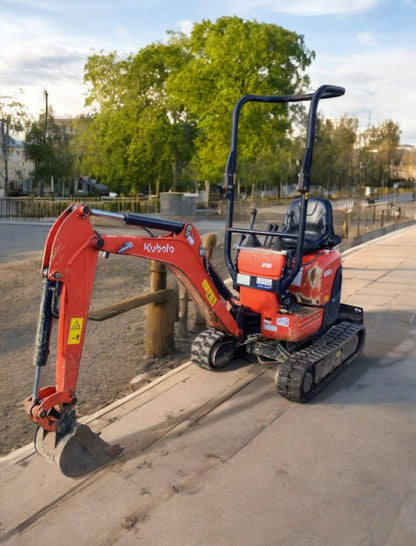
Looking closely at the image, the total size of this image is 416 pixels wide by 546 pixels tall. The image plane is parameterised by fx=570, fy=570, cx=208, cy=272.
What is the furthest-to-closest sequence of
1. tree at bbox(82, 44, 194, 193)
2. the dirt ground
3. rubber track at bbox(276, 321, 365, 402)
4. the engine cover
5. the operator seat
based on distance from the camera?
tree at bbox(82, 44, 194, 193) → the operator seat → the engine cover → the dirt ground → rubber track at bbox(276, 321, 365, 402)

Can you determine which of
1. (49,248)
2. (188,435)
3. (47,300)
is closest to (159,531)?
(188,435)

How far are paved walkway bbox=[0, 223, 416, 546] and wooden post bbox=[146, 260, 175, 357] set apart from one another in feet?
2.37

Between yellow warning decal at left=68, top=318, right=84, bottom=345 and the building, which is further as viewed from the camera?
the building

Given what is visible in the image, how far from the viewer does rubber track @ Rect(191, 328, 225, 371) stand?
21.5 feet

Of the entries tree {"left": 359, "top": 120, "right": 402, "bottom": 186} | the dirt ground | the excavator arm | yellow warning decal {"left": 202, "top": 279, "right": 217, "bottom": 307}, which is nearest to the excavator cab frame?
yellow warning decal {"left": 202, "top": 279, "right": 217, "bottom": 307}

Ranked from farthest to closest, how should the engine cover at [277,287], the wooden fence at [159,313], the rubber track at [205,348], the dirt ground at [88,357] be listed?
the wooden fence at [159,313] → the rubber track at [205,348] → the engine cover at [277,287] → the dirt ground at [88,357]

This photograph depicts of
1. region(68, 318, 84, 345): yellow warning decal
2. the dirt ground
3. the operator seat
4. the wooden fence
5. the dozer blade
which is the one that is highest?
the operator seat

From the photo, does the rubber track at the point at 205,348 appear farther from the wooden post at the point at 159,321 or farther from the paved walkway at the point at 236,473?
the wooden post at the point at 159,321

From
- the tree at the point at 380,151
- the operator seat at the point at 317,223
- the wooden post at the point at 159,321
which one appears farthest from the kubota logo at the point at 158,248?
the tree at the point at 380,151

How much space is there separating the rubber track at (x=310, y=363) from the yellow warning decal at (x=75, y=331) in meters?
2.28

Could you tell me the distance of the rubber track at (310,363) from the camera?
5719 millimetres

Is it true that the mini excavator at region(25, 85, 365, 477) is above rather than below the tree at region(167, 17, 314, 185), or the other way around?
below

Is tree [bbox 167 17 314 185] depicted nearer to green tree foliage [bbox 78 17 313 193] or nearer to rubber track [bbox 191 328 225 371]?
green tree foliage [bbox 78 17 313 193]

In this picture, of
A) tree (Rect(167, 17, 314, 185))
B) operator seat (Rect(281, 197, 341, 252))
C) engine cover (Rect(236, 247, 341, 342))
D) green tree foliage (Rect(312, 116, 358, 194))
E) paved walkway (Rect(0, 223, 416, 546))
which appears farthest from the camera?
green tree foliage (Rect(312, 116, 358, 194))
